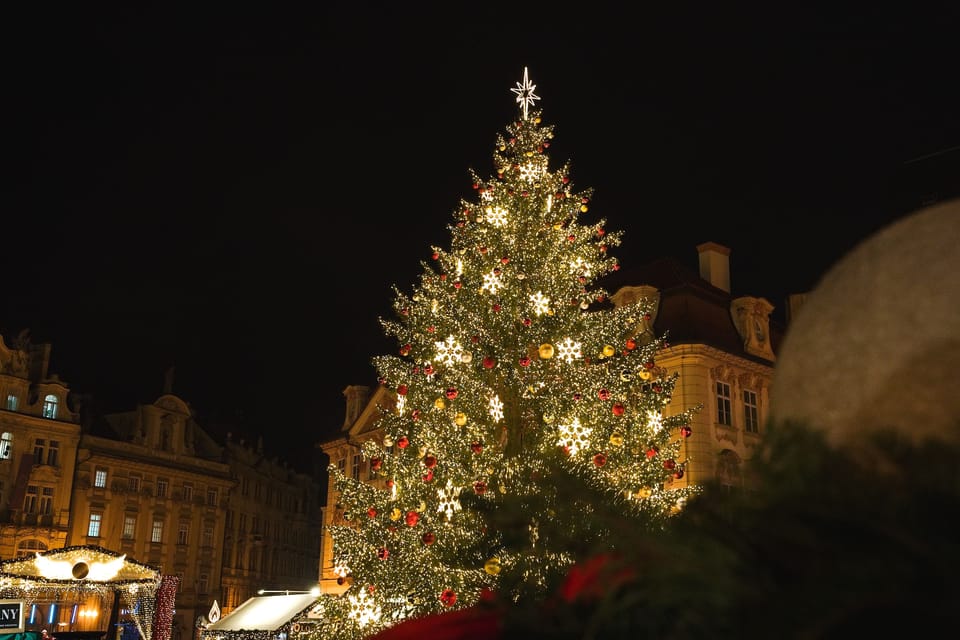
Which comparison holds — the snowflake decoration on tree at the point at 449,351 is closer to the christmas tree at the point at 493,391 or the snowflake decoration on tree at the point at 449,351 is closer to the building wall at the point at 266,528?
the christmas tree at the point at 493,391

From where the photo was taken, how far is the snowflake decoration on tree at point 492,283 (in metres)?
12.6

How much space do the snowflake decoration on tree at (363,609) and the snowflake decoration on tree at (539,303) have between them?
4440mm

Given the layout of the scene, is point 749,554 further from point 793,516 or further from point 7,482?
point 7,482

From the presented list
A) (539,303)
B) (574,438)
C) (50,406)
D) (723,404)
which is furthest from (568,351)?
(50,406)

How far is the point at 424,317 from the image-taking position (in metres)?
13.1

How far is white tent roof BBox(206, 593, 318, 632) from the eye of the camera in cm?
1991

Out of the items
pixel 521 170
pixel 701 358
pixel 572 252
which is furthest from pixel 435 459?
pixel 701 358

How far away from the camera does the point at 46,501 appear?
44.2 metres

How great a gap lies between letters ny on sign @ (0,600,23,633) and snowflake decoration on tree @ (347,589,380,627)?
7.39 m

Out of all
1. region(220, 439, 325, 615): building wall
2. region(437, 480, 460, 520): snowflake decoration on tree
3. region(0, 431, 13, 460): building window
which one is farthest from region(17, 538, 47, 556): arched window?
region(437, 480, 460, 520): snowflake decoration on tree

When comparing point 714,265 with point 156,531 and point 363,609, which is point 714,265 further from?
point 156,531

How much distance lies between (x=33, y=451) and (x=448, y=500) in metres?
39.2

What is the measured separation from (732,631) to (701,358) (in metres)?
24.3

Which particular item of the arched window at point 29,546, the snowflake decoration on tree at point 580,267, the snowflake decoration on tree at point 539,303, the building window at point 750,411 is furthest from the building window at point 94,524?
the snowflake decoration on tree at point 539,303
